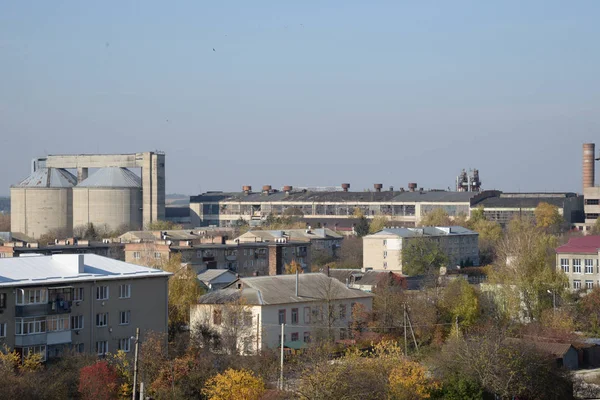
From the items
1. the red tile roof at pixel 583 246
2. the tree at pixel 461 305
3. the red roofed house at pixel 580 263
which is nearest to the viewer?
the tree at pixel 461 305

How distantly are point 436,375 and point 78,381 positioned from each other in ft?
24.0

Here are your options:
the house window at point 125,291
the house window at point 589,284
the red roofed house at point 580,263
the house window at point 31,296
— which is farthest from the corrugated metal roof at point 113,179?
the house window at point 31,296

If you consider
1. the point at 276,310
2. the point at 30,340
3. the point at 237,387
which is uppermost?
the point at 30,340

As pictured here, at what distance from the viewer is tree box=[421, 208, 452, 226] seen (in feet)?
218

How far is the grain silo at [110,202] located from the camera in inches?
2712

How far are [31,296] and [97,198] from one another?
163 ft

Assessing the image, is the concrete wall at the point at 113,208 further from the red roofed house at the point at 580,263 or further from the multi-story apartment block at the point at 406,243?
the red roofed house at the point at 580,263

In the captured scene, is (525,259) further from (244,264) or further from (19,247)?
(19,247)

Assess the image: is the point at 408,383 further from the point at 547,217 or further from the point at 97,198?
the point at 97,198

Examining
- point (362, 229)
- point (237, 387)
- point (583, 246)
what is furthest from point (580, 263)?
point (362, 229)

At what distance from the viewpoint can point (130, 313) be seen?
886 inches

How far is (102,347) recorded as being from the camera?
21.9 meters

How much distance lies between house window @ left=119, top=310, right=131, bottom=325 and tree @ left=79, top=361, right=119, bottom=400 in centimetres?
407

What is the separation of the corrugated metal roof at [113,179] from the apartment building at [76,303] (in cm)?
4701
